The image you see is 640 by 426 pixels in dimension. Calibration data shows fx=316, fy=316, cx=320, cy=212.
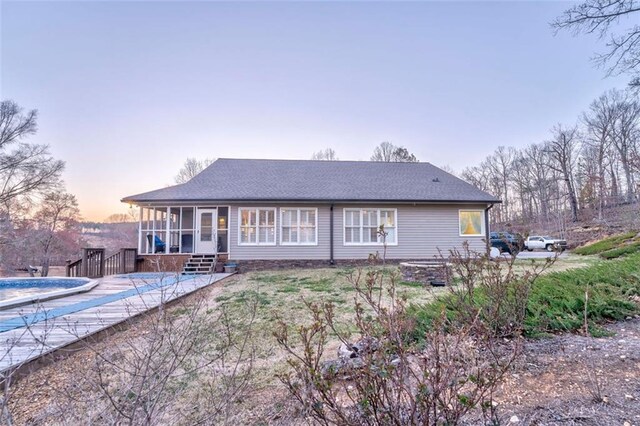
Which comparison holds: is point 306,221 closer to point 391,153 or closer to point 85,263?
point 85,263

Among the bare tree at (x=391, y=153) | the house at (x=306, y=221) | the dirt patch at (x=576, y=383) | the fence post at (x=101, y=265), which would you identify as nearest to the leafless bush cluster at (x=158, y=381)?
the dirt patch at (x=576, y=383)

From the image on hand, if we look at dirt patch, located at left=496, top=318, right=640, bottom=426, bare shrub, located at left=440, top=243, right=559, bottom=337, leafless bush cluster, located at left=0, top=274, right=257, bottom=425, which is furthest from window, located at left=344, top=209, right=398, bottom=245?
dirt patch, located at left=496, top=318, right=640, bottom=426

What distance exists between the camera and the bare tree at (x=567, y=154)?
103ft

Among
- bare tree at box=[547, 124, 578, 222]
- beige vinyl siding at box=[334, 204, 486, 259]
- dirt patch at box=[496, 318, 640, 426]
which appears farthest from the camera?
bare tree at box=[547, 124, 578, 222]

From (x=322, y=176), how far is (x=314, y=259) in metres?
4.43

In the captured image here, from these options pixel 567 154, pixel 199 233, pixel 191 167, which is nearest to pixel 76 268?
pixel 199 233

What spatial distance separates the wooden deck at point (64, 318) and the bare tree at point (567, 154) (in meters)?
37.1

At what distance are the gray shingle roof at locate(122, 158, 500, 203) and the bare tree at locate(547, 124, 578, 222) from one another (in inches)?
928

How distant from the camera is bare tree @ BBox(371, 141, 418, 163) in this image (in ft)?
110

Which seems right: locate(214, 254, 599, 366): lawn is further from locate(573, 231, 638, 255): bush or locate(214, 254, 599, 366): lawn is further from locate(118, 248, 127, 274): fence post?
locate(573, 231, 638, 255): bush

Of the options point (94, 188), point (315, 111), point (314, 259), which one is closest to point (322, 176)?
point (315, 111)

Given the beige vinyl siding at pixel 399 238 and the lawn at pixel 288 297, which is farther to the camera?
the beige vinyl siding at pixel 399 238

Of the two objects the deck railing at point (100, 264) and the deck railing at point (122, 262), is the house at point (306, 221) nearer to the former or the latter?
the deck railing at point (122, 262)

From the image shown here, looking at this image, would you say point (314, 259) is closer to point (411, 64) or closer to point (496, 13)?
point (411, 64)
